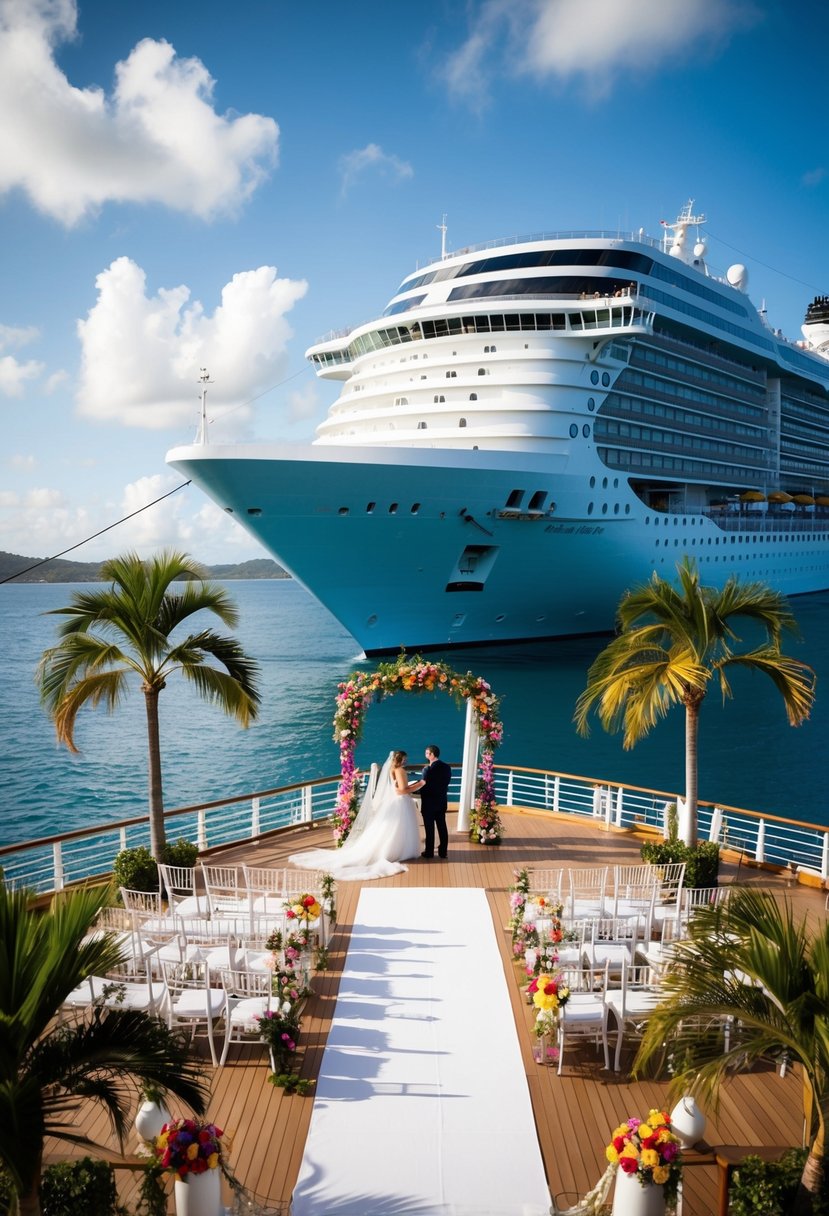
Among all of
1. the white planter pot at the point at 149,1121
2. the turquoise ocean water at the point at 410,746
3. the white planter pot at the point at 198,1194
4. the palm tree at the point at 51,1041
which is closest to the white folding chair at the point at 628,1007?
the white planter pot at the point at 198,1194

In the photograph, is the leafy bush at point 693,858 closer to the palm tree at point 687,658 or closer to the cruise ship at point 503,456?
the palm tree at point 687,658

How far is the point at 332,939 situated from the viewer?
30.3 feet

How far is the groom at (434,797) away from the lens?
452 inches

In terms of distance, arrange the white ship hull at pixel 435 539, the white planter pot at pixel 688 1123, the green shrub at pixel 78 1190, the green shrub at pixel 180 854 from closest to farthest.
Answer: the green shrub at pixel 78 1190
the white planter pot at pixel 688 1123
the green shrub at pixel 180 854
the white ship hull at pixel 435 539

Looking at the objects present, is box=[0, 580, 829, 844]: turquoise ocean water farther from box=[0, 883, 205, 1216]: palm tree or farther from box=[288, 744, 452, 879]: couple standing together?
box=[0, 883, 205, 1216]: palm tree

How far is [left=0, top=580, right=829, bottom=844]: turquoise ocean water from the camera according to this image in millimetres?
21984

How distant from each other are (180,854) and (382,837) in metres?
2.67

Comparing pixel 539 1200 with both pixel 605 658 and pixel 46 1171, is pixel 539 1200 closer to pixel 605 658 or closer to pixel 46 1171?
pixel 46 1171

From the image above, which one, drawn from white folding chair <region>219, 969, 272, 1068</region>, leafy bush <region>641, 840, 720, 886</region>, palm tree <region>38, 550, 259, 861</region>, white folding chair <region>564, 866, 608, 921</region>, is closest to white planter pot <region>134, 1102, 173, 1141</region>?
white folding chair <region>219, 969, 272, 1068</region>

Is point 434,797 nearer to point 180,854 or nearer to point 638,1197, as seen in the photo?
point 180,854

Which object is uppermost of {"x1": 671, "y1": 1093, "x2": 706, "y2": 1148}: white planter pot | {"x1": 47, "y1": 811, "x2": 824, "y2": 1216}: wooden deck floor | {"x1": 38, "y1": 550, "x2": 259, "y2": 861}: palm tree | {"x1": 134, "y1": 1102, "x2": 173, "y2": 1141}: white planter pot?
{"x1": 38, "y1": 550, "x2": 259, "y2": 861}: palm tree

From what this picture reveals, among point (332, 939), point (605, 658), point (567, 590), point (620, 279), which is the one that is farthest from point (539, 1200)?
point (620, 279)

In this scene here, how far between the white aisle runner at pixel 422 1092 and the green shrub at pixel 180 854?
8.36 ft

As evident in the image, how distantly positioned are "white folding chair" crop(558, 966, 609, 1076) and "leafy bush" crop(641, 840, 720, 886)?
11.6ft
